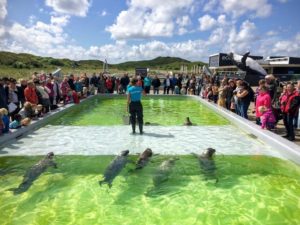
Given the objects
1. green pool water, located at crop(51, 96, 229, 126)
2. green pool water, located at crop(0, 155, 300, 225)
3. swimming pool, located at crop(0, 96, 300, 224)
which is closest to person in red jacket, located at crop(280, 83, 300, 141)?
swimming pool, located at crop(0, 96, 300, 224)

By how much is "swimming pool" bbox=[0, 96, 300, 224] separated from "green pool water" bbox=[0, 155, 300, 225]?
0.02 metres

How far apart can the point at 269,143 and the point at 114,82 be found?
60.8ft

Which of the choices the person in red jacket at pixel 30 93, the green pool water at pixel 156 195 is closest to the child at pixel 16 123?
the person in red jacket at pixel 30 93

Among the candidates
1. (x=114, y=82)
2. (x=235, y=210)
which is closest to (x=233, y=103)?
(x=235, y=210)

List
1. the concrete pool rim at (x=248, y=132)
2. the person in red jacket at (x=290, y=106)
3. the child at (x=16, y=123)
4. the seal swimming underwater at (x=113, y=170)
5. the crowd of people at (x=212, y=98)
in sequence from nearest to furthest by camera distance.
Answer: the seal swimming underwater at (x=113, y=170) < the concrete pool rim at (x=248, y=132) < the person in red jacket at (x=290, y=106) < the crowd of people at (x=212, y=98) < the child at (x=16, y=123)

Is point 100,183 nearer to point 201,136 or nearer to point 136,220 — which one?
point 136,220

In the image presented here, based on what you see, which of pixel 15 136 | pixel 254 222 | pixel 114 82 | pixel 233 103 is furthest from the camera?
pixel 114 82

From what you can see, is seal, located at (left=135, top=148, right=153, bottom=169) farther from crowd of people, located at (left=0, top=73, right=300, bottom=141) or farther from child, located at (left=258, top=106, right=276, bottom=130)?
child, located at (left=258, top=106, right=276, bottom=130)

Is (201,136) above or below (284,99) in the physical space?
below

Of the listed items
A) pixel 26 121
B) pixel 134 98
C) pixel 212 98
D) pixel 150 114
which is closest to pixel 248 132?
pixel 134 98

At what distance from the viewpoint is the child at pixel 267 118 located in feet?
36.5

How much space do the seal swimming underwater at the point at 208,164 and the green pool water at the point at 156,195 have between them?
73 millimetres

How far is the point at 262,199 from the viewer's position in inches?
272

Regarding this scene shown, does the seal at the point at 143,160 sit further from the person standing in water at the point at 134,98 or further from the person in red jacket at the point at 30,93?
the person in red jacket at the point at 30,93
